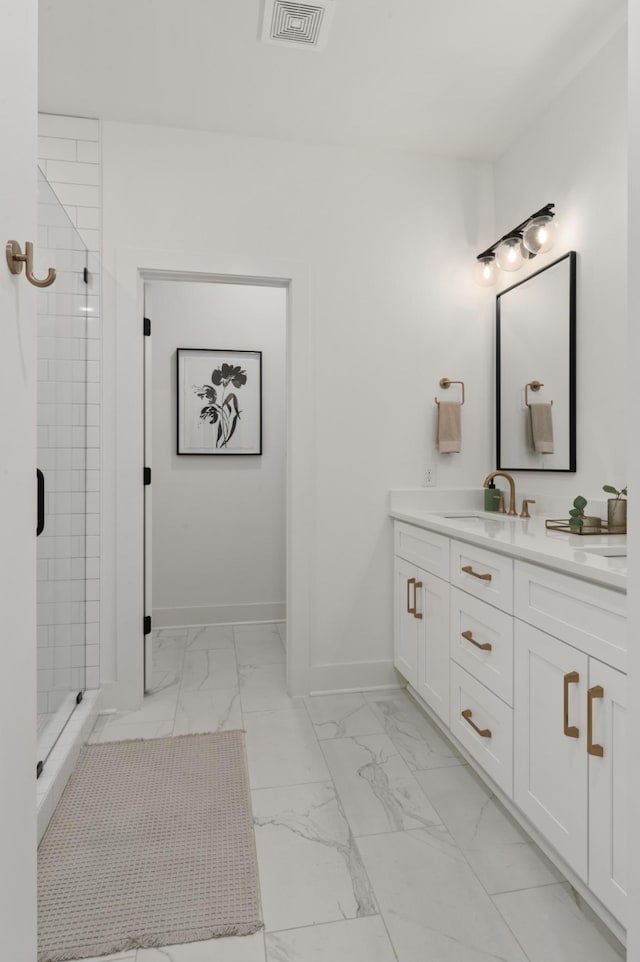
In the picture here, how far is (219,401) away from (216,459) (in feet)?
1.29

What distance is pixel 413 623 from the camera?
2.51 m

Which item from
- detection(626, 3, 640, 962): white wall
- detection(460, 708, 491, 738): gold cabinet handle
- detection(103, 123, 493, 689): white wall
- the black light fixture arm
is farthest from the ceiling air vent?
detection(460, 708, 491, 738): gold cabinet handle

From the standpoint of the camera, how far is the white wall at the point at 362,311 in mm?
2635

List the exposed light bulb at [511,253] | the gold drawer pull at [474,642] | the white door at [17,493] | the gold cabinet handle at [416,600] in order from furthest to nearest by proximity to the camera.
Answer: the exposed light bulb at [511,253] < the gold cabinet handle at [416,600] < the gold drawer pull at [474,642] < the white door at [17,493]

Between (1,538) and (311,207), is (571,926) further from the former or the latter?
(311,207)

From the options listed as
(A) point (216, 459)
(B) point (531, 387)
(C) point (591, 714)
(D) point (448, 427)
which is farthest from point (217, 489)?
(C) point (591, 714)

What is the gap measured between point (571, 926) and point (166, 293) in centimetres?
368

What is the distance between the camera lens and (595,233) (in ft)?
6.99

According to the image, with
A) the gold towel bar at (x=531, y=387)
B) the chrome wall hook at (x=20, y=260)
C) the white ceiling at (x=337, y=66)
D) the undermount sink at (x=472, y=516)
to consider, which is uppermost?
the white ceiling at (x=337, y=66)

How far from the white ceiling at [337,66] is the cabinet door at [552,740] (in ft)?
6.77

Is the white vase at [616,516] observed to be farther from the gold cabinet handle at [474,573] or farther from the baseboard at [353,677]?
the baseboard at [353,677]

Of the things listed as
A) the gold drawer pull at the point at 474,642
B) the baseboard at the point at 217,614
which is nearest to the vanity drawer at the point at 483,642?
the gold drawer pull at the point at 474,642

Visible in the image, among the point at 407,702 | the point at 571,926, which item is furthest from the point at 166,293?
the point at 571,926

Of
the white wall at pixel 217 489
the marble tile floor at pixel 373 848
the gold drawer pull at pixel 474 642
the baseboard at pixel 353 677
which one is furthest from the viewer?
the white wall at pixel 217 489
